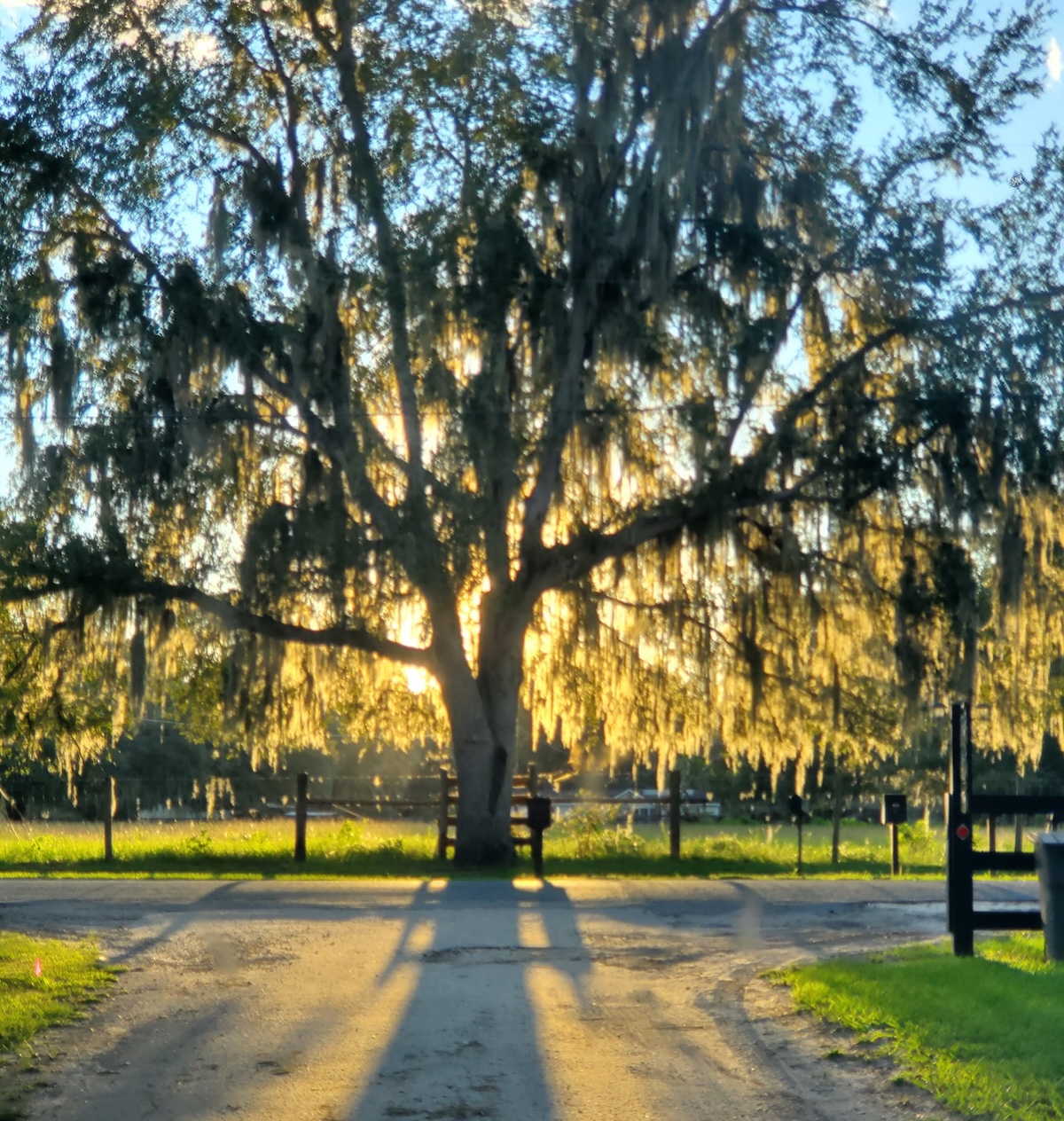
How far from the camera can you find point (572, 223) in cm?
1912

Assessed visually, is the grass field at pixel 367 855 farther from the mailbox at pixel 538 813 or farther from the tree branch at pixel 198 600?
the tree branch at pixel 198 600

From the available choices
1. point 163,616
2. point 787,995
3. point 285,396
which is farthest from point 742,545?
point 787,995

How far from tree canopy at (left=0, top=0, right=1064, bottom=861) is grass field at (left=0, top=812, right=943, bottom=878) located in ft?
11.3

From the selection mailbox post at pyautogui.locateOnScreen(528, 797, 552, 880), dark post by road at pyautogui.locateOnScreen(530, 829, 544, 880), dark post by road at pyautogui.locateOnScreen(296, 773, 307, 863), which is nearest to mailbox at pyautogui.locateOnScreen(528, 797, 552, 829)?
mailbox post at pyautogui.locateOnScreen(528, 797, 552, 880)

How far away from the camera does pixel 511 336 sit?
19.1 metres

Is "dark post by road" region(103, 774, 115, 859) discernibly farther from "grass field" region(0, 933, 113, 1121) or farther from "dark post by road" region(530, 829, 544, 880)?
"grass field" region(0, 933, 113, 1121)

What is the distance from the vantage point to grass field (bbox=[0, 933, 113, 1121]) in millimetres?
7324

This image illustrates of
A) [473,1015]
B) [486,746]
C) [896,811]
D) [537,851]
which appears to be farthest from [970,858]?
[486,746]

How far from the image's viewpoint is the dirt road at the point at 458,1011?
6855 mm

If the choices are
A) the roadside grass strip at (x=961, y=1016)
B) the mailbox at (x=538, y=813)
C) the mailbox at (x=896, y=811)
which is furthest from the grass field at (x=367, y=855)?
the roadside grass strip at (x=961, y=1016)

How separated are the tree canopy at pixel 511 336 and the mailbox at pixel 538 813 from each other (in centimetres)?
258

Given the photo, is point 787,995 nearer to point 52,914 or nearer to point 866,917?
point 866,917

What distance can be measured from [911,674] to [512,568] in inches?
210

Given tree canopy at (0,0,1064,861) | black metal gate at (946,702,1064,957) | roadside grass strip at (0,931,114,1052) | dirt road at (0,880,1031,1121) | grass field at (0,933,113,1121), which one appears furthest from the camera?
tree canopy at (0,0,1064,861)
